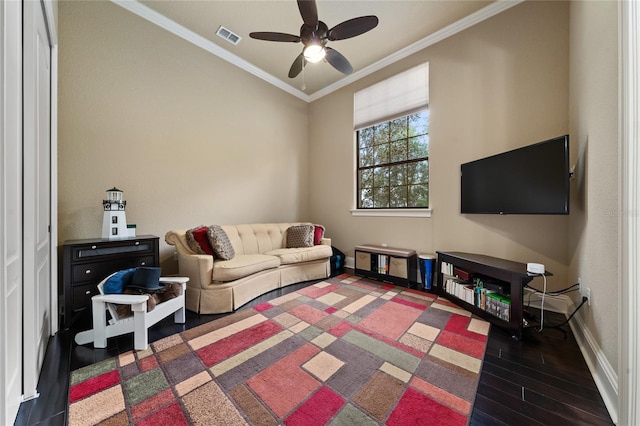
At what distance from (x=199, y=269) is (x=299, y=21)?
3132 mm

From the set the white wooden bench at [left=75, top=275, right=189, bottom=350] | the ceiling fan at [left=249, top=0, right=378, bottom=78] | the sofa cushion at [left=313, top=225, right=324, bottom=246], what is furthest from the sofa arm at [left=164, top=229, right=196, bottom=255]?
the ceiling fan at [left=249, top=0, right=378, bottom=78]

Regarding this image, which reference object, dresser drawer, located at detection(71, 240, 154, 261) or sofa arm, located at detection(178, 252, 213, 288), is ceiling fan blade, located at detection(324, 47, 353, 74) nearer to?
sofa arm, located at detection(178, 252, 213, 288)

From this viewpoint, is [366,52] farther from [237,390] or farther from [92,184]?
[237,390]

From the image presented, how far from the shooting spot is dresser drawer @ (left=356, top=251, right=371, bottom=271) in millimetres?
3473

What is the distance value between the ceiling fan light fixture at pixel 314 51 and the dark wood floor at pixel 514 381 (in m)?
2.86

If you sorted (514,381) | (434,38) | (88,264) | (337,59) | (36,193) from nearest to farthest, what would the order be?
1. (514,381)
2. (36,193)
3. (88,264)
4. (337,59)
5. (434,38)

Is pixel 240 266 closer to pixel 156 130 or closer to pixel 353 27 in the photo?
pixel 156 130

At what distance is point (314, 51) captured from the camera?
2332 millimetres

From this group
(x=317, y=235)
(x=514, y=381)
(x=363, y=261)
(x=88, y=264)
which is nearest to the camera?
(x=514, y=381)

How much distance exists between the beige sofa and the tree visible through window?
4.06 feet

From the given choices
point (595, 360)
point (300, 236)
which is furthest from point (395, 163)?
point (595, 360)

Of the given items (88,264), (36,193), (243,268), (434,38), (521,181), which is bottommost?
(243,268)

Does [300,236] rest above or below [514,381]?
above

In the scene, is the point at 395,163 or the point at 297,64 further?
the point at 395,163
